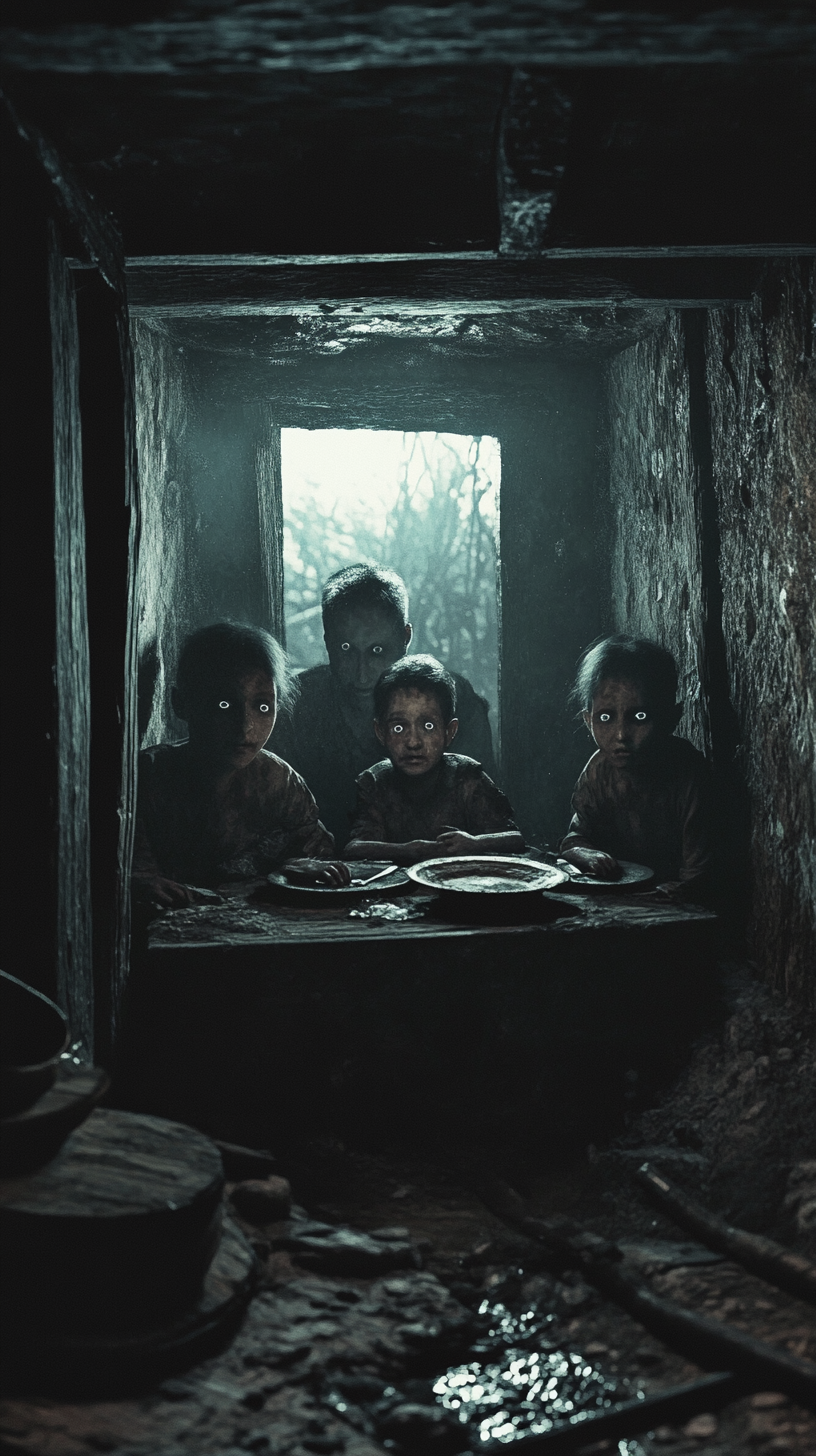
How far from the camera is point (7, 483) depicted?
2586 millimetres

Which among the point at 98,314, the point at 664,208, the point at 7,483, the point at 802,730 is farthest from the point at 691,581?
the point at 7,483

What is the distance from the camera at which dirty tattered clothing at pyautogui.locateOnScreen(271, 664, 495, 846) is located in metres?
6.29

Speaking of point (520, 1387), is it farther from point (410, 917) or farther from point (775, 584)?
point (775, 584)

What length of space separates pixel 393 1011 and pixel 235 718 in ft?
5.22

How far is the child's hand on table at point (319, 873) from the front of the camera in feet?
13.6

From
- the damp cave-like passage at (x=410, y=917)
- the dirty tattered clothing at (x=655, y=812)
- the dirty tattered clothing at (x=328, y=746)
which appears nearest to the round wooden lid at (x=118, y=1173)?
the damp cave-like passage at (x=410, y=917)

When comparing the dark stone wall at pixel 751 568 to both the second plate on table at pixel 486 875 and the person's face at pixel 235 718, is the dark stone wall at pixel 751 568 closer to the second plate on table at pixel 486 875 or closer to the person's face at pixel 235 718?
the second plate on table at pixel 486 875

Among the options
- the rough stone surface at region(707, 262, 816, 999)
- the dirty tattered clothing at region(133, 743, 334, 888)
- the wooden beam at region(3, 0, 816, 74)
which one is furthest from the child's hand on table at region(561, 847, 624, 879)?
the wooden beam at region(3, 0, 816, 74)

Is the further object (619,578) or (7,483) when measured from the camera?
(619,578)

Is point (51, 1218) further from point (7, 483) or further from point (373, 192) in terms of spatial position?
point (373, 192)

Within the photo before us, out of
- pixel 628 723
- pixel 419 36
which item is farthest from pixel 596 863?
pixel 419 36

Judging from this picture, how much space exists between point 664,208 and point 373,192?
83cm

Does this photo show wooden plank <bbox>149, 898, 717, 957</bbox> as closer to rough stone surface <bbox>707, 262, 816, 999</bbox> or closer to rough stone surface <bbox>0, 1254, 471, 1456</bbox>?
rough stone surface <bbox>707, 262, 816, 999</bbox>

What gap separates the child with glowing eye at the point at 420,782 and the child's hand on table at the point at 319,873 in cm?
47
